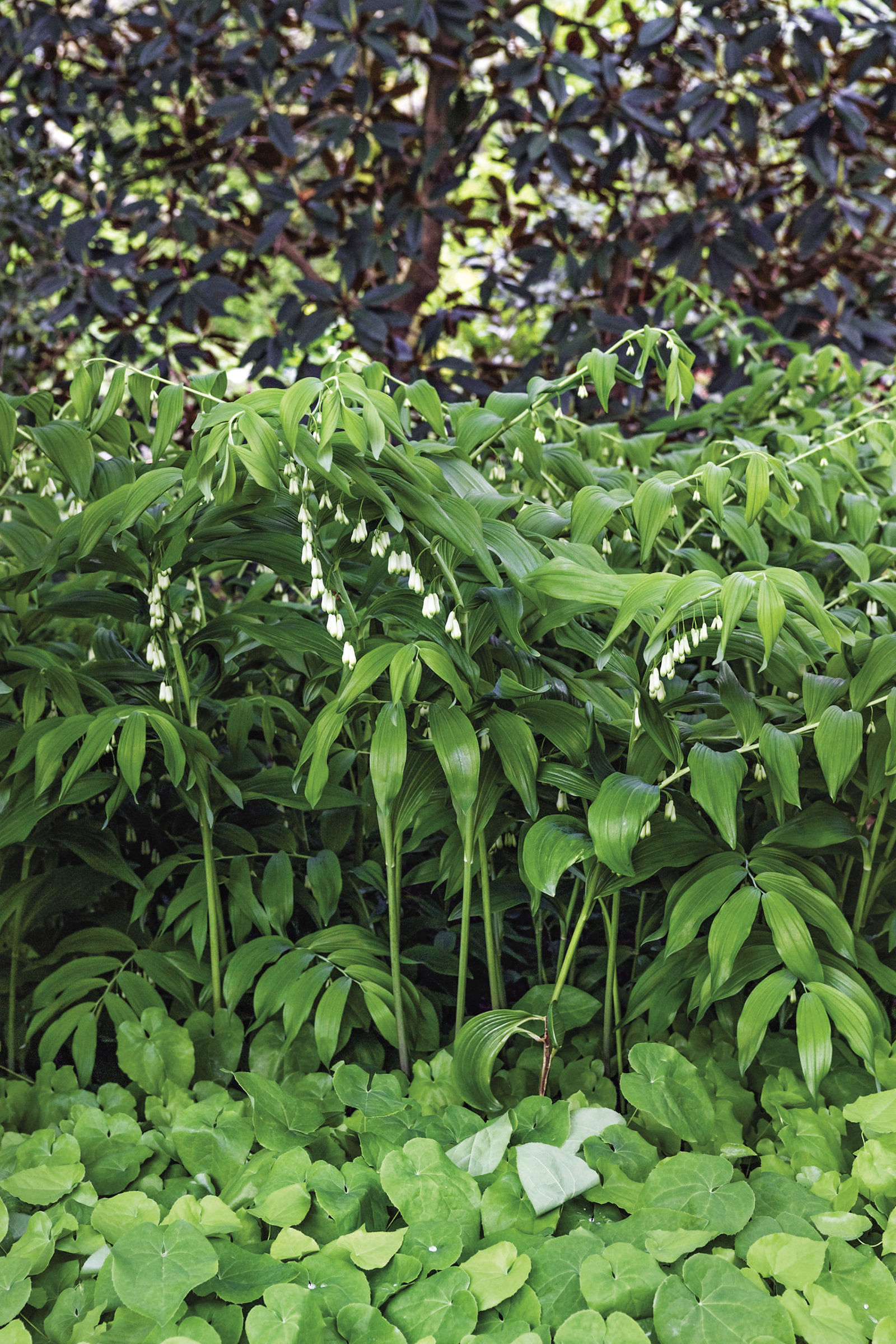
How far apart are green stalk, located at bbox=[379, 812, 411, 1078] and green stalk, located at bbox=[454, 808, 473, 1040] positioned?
0.07 metres

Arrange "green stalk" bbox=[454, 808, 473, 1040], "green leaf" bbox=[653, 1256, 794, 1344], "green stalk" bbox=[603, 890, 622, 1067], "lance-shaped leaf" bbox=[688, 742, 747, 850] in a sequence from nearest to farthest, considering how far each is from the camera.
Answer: "green leaf" bbox=[653, 1256, 794, 1344] < "lance-shaped leaf" bbox=[688, 742, 747, 850] < "green stalk" bbox=[454, 808, 473, 1040] < "green stalk" bbox=[603, 890, 622, 1067]

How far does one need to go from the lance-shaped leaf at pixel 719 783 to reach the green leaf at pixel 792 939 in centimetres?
9

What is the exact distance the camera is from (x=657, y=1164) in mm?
1020

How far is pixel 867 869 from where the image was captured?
1.14 metres

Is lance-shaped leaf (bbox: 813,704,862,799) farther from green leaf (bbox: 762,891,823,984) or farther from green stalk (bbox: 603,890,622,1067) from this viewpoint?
green stalk (bbox: 603,890,622,1067)

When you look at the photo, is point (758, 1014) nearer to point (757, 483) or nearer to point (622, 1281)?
point (622, 1281)

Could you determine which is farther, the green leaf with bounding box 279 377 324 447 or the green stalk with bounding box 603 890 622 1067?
the green stalk with bounding box 603 890 622 1067

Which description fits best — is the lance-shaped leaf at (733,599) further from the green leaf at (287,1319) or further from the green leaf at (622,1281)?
the green leaf at (287,1319)

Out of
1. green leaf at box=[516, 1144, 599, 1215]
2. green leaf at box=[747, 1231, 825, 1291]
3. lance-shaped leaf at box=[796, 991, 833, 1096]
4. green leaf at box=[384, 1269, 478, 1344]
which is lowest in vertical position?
green leaf at box=[516, 1144, 599, 1215]

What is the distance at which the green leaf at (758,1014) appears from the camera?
1001 mm

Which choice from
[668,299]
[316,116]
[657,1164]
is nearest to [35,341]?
[316,116]

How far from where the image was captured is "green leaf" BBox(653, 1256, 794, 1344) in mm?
818

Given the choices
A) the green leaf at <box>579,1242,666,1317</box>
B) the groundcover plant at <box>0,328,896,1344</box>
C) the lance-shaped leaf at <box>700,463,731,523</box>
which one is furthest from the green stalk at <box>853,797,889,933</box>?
the green leaf at <box>579,1242,666,1317</box>

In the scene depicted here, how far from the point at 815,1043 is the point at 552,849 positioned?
0.33m
